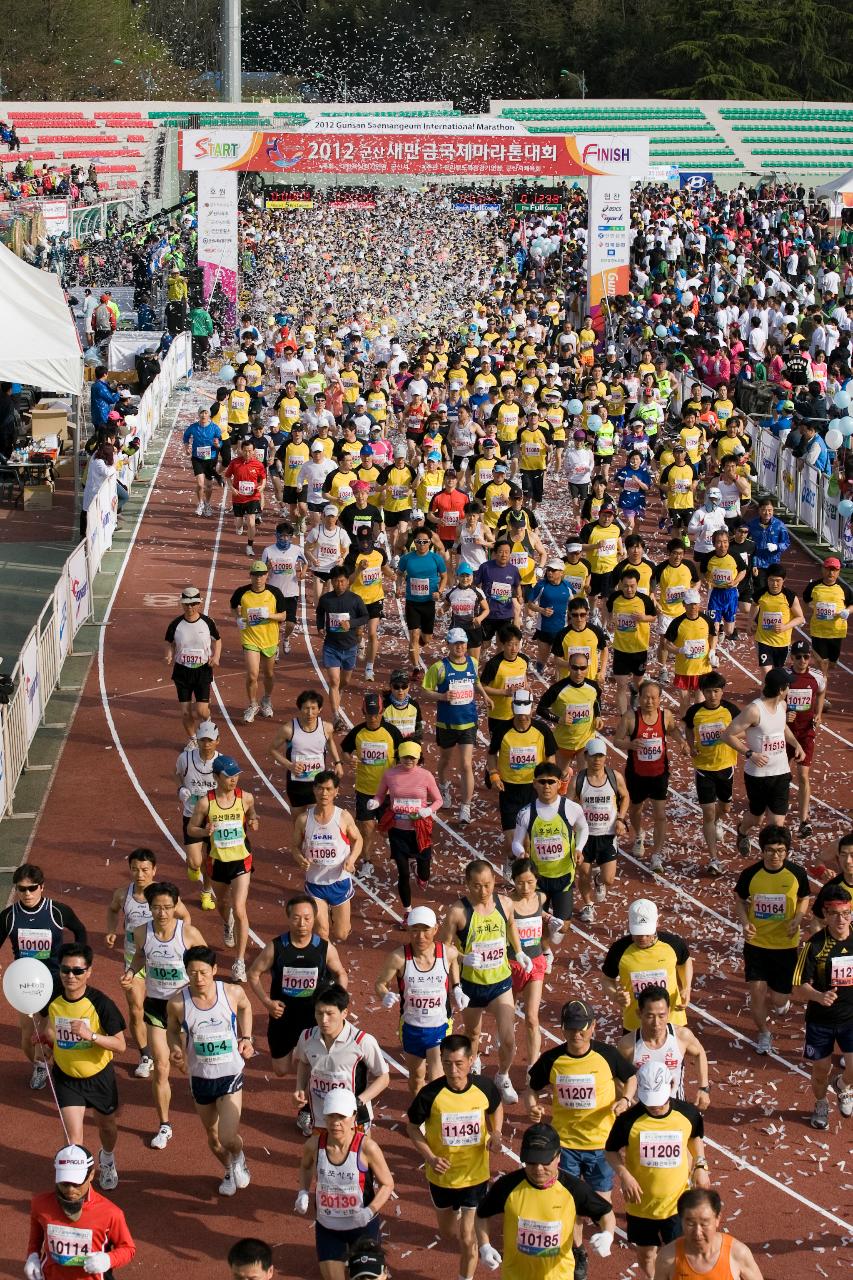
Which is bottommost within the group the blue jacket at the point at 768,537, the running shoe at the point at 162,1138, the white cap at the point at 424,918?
the running shoe at the point at 162,1138

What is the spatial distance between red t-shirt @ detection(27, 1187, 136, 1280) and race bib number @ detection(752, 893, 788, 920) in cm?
477

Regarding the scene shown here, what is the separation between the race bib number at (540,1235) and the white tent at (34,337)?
11.9 m

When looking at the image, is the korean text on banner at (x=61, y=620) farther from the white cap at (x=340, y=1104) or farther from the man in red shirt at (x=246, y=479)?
the white cap at (x=340, y=1104)

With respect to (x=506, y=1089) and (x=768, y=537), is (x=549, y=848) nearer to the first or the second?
(x=506, y=1089)

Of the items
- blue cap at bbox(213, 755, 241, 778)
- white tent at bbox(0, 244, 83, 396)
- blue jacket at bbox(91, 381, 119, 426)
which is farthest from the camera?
blue jacket at bbox(91, 381, 119, 426)

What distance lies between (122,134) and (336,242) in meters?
18.8

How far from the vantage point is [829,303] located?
129 feet

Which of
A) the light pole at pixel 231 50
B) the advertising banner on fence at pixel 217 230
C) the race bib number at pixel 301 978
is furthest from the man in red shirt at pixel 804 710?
the light pole at pixel 231 50

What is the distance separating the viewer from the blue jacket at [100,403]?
29.9 metres

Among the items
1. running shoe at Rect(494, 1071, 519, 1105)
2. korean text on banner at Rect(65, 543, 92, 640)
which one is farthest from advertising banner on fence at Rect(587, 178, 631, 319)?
running shoe at Rect(494, 1071, 519, 1105)

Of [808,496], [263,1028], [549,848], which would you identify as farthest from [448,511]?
[263,1028]

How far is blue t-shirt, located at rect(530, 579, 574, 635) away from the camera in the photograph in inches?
674

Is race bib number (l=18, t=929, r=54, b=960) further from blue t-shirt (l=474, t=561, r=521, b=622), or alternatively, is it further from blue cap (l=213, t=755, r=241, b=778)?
blue t-shirt (l=474, t=561, r=521, b=622)

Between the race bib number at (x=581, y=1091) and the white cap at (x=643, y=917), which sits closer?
the race bib number at (x=581, y=1091)
